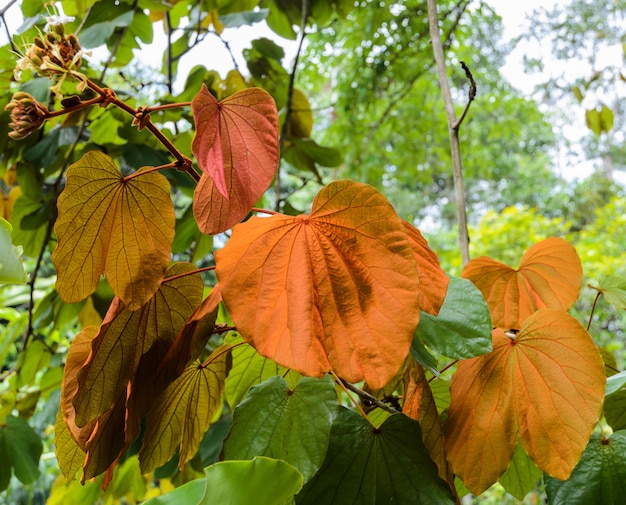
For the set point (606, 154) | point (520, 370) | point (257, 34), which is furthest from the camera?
point (606, 154)

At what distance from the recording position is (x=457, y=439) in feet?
1.15

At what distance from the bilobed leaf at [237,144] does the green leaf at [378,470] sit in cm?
17

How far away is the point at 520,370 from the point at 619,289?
0.91 ft

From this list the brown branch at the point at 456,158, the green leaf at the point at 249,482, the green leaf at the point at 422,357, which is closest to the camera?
the green leaf at the point at 249,482

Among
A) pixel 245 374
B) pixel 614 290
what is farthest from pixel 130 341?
pixel 614 290

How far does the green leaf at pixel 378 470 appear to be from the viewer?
0.35m

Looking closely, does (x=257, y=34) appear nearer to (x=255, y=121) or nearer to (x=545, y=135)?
(x=255, y=121)

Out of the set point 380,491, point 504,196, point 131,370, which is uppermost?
point 504,196

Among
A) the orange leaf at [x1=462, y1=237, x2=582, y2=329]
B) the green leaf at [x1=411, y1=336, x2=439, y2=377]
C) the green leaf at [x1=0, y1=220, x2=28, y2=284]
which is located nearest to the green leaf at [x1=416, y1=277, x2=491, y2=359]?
the green leaf at [x1=411, y1=336, x2=439, y2=377]

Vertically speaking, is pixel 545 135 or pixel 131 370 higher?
pixel 545 135

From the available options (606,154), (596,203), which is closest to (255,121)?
(596,203)

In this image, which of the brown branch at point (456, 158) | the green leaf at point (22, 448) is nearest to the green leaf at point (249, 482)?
the brown branch at point (456, 158)

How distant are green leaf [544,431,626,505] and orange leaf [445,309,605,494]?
6 centimetres

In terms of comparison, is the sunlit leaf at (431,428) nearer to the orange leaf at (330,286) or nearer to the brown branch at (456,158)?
the orange leaf at (330,286)
